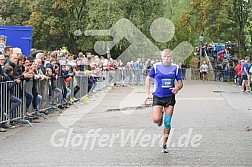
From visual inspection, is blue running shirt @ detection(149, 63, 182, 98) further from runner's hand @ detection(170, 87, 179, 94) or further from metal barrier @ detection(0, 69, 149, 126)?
metal barrier @ detection(0, 69, 149, 126)

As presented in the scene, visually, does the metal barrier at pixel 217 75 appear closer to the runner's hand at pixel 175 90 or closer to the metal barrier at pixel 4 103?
the metal barrier at pixel 4 103

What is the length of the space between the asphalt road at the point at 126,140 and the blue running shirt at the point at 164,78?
1.03 m

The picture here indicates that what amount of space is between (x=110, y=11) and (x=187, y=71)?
51.1ft

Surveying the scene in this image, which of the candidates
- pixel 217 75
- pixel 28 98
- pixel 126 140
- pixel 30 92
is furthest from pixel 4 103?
pixel 217 75

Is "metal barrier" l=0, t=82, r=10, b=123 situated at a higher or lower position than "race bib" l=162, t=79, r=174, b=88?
lower

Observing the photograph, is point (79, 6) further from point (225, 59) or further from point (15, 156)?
point (15, 156)

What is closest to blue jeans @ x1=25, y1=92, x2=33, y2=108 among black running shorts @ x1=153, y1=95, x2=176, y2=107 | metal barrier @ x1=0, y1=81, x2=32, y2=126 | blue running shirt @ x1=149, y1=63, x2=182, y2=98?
metal barrier @ x1=0, y1=81, x2=32, y2=126

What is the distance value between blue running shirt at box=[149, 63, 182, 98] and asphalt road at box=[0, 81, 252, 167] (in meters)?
1.03

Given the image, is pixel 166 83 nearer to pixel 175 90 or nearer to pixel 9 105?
pixel 175 90

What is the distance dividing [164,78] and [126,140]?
5.75 ft

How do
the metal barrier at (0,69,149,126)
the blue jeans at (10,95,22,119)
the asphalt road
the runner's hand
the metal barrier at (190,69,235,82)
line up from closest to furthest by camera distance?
the asphalt road
the runner's hand
the metal barrier at (0,69,149,126)
the blue jeans at (10,95,22,119)
the metal barrier at (190,69,235,82)

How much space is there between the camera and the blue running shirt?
38.5 feet

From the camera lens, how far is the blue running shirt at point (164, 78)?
11734 mm

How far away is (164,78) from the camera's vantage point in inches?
463
